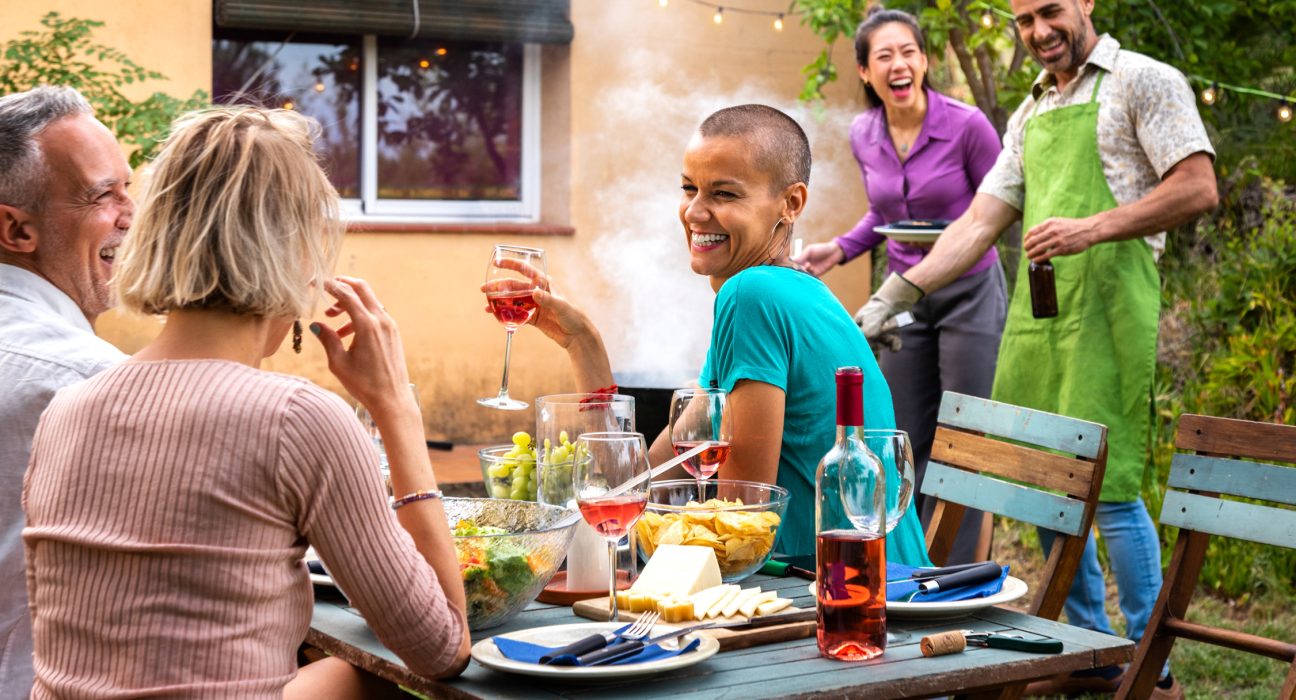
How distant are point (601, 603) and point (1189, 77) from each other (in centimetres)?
492

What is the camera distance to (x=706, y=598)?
1.88 metres

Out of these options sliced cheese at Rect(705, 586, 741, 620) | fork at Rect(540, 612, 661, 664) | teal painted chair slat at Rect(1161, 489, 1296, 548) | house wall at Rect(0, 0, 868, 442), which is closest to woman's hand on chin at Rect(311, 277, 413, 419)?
fork at Rect(540, 612, 661, 664)

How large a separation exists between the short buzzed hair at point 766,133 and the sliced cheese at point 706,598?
950 mm

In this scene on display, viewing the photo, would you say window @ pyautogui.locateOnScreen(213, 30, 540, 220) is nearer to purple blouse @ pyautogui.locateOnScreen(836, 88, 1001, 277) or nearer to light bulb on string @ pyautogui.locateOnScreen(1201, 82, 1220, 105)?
purple blouse @ pyautogui.locateOnScreen(836, 88, 1001, 277)

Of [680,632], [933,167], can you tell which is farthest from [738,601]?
[933,167]

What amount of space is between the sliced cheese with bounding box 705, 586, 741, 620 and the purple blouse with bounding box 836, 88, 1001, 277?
2973 millimetres

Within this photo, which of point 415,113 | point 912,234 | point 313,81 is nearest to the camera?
point 912,234

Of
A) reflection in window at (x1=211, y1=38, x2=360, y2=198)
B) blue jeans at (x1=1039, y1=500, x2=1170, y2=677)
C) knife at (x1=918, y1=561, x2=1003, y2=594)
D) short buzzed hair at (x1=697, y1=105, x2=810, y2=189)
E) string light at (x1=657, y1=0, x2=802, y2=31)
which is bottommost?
blue jeans at (x1=1039, y1=500, x2=1170, y2=677)

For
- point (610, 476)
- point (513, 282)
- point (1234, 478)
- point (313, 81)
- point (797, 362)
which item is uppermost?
point (313, 81)

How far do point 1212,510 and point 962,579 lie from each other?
1.10 meters

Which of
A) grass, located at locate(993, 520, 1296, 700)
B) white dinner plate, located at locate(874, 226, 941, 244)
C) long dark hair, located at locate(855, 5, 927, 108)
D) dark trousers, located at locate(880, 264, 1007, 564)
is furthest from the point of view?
long dark hair, located at locate(855, 5, 927, 108)

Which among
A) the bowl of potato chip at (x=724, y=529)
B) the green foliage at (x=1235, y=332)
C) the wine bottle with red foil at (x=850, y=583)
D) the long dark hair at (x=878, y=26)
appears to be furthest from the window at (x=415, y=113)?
the wine bottle with red foil at (x=850, y=583)

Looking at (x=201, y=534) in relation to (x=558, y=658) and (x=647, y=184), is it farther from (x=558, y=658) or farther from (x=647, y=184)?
(x=647, y=184)

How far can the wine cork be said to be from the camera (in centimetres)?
175
